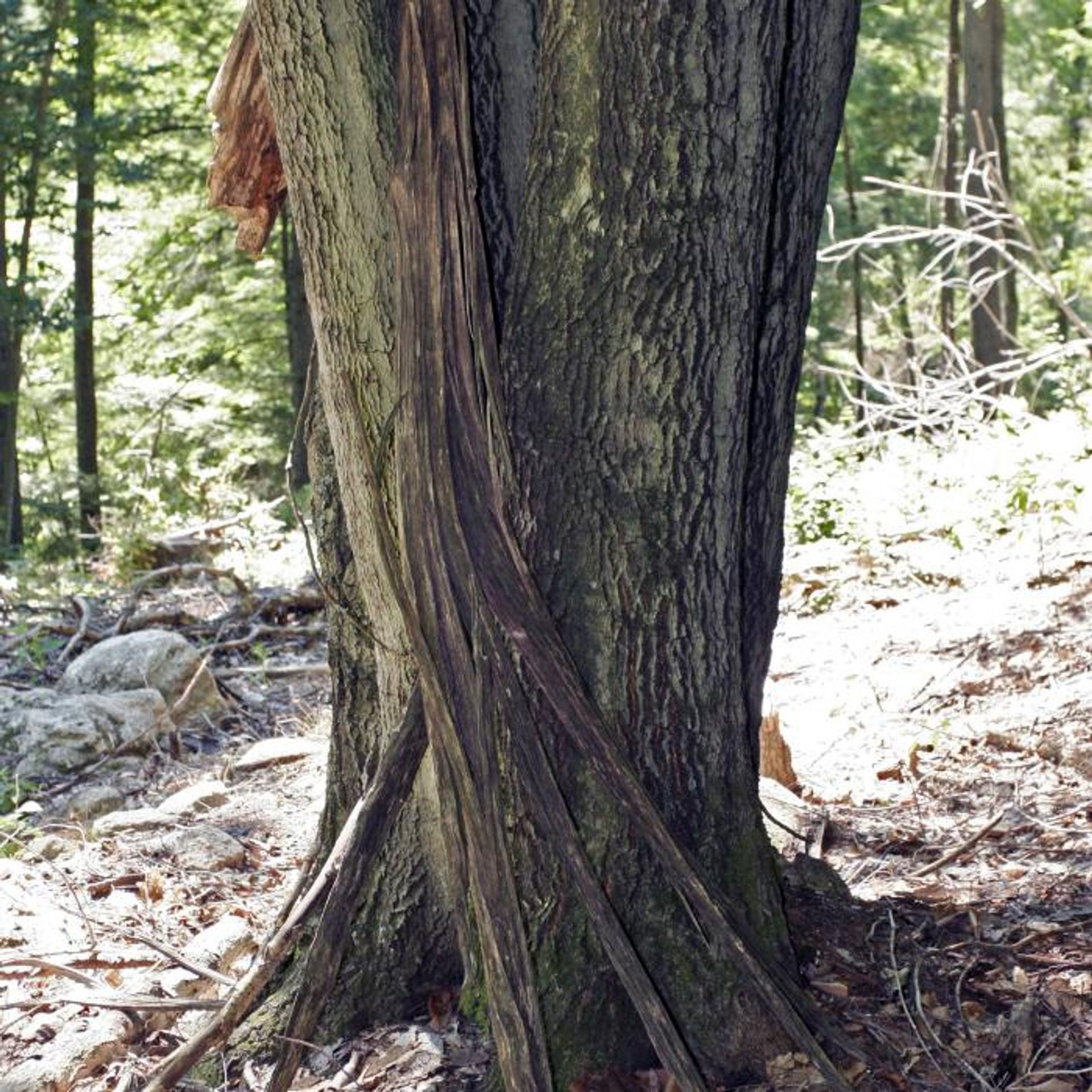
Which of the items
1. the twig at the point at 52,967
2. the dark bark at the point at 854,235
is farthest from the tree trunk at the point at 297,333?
the twig at the point at 52,967

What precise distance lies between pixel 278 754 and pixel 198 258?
14406 mm

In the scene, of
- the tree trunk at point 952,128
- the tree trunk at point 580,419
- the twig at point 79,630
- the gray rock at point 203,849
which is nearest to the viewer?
the tree trunk at point 580,419

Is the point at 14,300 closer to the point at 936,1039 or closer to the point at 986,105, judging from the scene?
the point at 986,105

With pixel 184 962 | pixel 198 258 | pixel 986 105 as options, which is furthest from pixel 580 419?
pixel 198 258

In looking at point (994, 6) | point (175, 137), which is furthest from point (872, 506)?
point (175, 137)

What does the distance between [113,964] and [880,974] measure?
1.97 m

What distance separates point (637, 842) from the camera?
9.01 feet

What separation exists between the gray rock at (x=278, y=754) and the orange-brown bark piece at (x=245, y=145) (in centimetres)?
270

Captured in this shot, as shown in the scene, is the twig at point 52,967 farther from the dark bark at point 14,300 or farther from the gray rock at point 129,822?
the dark bark at point 14,300

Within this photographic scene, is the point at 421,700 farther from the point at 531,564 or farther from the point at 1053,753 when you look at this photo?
the point at 1053,753

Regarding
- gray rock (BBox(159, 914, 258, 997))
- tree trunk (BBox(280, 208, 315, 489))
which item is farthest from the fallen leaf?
tree trunk (BBox(280, 208, 315, 489))

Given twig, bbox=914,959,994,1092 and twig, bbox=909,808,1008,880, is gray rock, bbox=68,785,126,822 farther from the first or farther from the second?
twig, bbox=914,959,994,1092

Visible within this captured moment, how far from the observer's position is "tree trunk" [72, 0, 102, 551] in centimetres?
1595

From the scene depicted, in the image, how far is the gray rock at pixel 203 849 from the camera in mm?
4426
